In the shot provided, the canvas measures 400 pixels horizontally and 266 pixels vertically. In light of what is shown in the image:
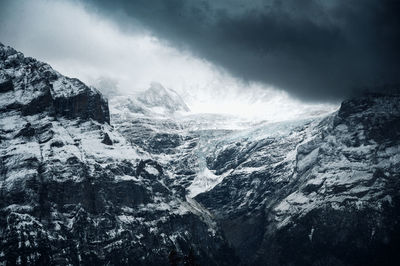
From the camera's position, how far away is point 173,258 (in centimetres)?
8775
